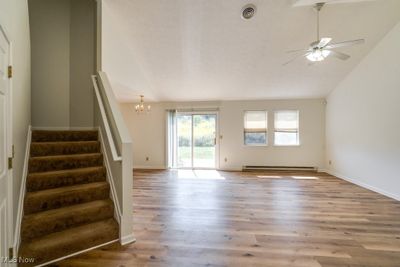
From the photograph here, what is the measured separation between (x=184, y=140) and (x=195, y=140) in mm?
409

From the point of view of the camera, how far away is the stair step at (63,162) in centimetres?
242

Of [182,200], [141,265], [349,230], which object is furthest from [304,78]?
[141,265]

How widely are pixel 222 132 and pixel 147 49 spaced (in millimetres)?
3629

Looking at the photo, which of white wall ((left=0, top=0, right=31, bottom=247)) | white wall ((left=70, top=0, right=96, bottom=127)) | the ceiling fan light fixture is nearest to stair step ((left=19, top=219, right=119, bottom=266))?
white wall ((left=0, top=0, right=31, bottom=247))

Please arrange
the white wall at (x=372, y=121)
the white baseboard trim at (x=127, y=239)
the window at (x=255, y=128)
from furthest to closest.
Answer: the window at (x=255, y=128) → the white wall at (x=372, y=121) → the white baseboard trim at (x=127, y=239)

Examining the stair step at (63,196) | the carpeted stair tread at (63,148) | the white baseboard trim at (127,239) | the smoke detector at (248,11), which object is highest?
the smoke detector at (248,11)

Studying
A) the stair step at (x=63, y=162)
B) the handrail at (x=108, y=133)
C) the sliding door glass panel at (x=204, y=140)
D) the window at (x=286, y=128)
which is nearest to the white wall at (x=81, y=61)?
the handrail at (x=108, y=133)

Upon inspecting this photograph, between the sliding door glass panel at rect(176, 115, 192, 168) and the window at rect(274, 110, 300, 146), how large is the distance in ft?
9.79

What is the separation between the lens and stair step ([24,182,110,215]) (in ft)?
6.79

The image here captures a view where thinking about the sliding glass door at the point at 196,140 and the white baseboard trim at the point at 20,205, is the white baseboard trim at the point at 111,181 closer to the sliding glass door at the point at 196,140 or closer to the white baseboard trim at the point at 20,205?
the white baseboard trim at the point at 20,205

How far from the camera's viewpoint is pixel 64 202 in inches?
88.4

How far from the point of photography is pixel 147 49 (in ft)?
14.2

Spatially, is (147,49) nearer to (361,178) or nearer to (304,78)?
(304,78)

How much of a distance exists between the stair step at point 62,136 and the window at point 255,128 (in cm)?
491
